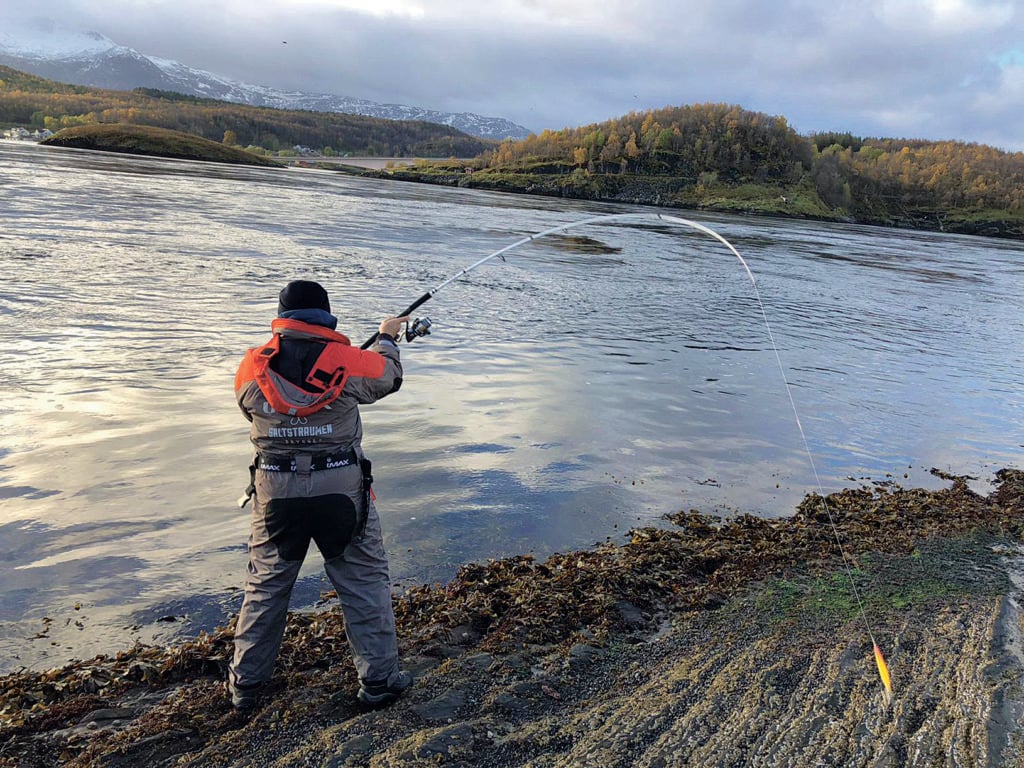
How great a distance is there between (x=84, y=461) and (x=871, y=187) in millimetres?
139595

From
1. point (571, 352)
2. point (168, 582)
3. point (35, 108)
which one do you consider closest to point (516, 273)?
point (571, 352)

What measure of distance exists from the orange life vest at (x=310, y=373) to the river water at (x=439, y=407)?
6.49 feet

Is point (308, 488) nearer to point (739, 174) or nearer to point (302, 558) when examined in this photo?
point (302, 558)

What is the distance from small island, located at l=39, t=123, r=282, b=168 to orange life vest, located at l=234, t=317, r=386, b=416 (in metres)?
92.9

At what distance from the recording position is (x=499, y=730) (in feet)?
11.8

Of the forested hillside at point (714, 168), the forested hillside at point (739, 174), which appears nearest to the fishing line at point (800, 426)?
Result: the forested hillside at point (714, 168)

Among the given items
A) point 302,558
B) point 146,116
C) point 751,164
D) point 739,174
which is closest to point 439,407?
point 302,558

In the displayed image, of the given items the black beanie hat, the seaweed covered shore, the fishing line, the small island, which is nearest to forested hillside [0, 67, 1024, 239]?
the small island

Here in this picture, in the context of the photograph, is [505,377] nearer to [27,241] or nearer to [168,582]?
[168,582]

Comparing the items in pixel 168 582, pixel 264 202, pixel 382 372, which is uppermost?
pixel 264 202

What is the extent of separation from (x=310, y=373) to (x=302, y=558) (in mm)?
→ 1007

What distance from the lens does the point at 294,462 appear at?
374 cm

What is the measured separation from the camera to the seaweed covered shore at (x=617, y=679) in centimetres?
345

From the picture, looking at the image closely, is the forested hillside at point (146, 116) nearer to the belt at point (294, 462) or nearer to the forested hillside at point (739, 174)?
the forested hillside at point (739, 174)
